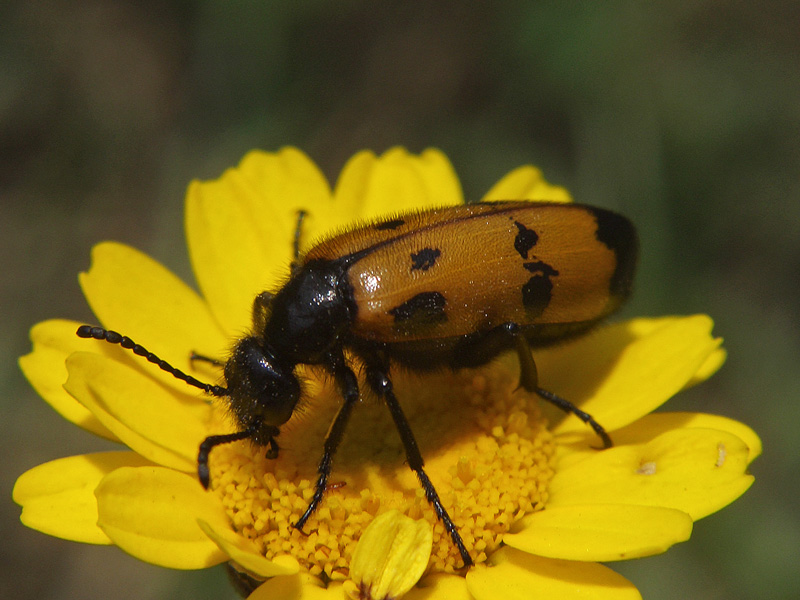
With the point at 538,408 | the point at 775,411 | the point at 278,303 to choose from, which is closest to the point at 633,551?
the point at 538,408

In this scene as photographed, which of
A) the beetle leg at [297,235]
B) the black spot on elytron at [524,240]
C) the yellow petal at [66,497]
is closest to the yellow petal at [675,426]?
the black spot on elytron at [524,240]

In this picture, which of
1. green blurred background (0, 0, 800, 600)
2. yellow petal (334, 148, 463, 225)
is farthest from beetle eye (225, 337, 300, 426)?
green blurred background (0, 0, 800, 600)

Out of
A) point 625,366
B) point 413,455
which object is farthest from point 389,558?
point 625,366

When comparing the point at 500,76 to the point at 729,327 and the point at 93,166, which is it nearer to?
the point at 729,327

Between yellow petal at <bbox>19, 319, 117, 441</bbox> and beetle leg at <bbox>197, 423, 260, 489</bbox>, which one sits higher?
yellow petal at <bbox>19, 319, 117, 441</bbox>

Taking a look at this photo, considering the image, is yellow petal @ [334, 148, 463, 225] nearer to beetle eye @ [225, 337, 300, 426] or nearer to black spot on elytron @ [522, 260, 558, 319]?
black spot on elytron @ [522, 260, 558, 319]
